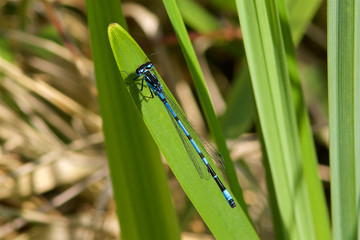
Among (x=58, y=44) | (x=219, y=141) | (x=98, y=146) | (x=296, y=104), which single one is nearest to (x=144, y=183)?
(x=219, y=141)

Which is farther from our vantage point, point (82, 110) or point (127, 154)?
point (82, 110)

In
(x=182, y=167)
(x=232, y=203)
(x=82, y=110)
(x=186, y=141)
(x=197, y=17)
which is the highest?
(x=197, y=17)

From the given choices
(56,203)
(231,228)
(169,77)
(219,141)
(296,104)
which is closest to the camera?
(231,228)

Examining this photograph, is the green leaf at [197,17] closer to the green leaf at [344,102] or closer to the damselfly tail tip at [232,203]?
the green leaf at [344,102]

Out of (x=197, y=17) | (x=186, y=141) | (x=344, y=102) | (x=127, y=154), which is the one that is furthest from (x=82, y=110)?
(x=344, y=102)

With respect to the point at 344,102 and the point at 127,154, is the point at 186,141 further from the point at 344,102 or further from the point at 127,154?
the point at 344,102

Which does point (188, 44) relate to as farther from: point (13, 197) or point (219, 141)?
point (13, 197)

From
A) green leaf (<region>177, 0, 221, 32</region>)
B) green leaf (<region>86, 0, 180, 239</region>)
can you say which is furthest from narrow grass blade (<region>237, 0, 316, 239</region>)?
green leaf (<region>177, 0, 221, 32</region>)
